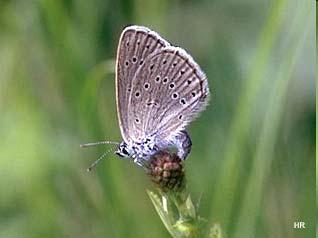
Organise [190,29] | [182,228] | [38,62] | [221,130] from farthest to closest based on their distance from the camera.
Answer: [190,29] < [38,62] < [221,130] < [182,228]

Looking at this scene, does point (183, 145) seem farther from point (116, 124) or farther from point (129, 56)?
point (116, 124)

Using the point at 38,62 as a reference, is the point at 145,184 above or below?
below

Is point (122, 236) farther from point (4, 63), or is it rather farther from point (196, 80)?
point (4, 63)

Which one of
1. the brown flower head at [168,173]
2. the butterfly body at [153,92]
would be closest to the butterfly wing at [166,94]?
the butterfly body at [153,92]

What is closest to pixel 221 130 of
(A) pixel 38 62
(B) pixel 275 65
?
(B) pixel 275 65

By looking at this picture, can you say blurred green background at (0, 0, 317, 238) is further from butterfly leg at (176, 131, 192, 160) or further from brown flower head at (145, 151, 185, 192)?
brown flower head at (145, 151, 185, 192)

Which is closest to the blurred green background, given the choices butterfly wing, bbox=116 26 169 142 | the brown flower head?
butterfly wing, bbox=116 26 169 142
